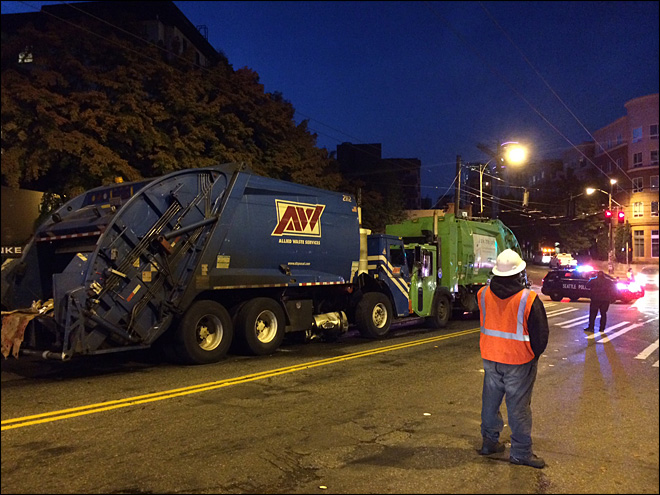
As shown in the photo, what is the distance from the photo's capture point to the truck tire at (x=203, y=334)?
8805mm

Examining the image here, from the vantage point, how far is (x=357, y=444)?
16.3 ft

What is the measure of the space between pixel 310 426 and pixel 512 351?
2224 mm

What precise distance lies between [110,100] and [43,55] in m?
2.29

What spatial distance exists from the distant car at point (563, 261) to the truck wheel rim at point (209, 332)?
14446 mm

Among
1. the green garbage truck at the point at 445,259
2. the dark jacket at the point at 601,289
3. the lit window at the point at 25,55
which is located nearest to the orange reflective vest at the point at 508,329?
the dark jacket at the point at 601,289

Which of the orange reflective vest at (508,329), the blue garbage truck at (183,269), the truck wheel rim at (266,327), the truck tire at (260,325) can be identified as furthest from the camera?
the truck wheel rim at (266,327)

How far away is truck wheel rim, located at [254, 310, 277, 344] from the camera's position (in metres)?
10.2

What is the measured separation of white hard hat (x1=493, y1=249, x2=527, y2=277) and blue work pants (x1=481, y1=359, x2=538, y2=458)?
2.40ft

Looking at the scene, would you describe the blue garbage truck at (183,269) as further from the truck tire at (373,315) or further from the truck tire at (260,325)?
the truck tire at (373,315)

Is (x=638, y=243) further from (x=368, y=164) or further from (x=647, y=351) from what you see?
(x=368, y=164)

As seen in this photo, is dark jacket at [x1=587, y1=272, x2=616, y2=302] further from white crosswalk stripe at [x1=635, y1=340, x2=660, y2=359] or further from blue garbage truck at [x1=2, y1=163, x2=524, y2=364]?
blue garbage truck at [x1=2, y1=163, x2=524, y2=364]

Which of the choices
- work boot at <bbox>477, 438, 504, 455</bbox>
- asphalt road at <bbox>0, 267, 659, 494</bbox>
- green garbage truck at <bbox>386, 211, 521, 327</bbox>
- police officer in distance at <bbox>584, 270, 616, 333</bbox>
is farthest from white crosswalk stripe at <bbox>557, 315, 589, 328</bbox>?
work boot at <bbox>477, 438, 504, 455</bbox>

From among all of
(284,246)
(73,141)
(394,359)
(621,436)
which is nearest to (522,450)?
(621,436)

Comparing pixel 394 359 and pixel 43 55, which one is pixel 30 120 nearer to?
pixel 43 55
